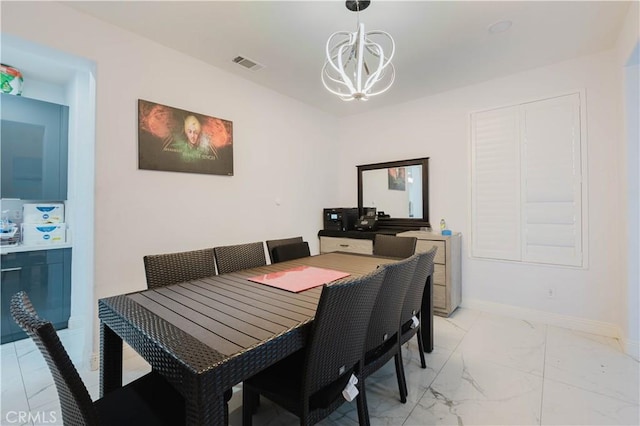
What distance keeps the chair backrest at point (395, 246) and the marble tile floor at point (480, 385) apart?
819 millimetres

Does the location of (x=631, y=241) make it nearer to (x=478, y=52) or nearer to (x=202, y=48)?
(x=478, y=52)

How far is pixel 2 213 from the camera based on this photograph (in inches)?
108

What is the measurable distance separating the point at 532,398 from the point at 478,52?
2.81 meters

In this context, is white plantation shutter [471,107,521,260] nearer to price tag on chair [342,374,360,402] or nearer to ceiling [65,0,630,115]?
ceiling [65,0,630,115]

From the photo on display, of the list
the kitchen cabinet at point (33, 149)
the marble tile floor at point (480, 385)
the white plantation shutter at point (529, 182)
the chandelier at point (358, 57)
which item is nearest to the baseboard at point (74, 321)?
the marble tile floor at point (480, 385)

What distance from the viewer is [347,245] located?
4.02 metres

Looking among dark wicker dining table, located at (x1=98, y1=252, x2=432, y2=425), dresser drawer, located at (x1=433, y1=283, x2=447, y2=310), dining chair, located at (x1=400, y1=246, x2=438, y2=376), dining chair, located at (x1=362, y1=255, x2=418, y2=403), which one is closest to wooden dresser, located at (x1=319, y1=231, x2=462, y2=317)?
dresser drawer, located at (x1=433, y1=283, x2=447, y2=310)

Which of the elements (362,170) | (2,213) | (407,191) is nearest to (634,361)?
(407,191)

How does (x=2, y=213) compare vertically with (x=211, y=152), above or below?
below

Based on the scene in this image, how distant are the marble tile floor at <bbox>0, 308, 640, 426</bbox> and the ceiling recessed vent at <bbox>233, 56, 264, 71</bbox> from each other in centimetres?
281

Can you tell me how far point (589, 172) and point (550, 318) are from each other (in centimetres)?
150

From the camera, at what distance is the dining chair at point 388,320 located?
5.00 feet

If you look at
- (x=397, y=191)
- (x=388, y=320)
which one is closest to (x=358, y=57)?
(x=388, y=320)

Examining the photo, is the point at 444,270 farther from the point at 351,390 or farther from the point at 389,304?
the point at 351,390
